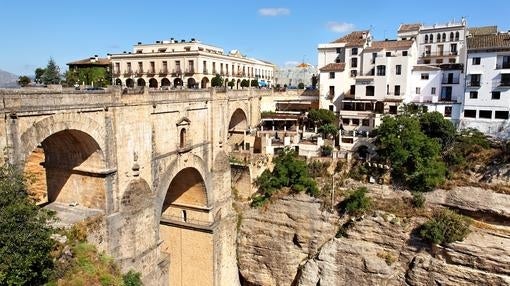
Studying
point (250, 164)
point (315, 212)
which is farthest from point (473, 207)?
point (250, 164)

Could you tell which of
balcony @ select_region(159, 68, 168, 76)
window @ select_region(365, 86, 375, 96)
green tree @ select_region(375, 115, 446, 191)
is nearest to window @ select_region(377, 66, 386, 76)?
window @ select_region(365, 86, 375, 96)

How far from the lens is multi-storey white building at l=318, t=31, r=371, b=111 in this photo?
37.7 metres

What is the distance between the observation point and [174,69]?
145ft

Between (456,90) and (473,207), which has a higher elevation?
(456,90)

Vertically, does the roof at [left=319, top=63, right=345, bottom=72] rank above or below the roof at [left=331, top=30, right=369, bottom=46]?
below

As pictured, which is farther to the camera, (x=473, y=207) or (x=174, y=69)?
(x=174, y=69)

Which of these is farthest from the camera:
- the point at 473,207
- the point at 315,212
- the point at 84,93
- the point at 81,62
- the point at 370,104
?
the point at 81,62

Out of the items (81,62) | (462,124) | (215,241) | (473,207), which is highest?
(81,62)

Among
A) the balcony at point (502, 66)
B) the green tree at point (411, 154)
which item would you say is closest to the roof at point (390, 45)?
the balcony at point (502, 66)

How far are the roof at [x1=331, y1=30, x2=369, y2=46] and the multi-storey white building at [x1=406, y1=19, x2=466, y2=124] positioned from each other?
5.76 meters

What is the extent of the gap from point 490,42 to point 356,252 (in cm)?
1947

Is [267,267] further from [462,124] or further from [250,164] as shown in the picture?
[462,124]

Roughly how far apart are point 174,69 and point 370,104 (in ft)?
71.2

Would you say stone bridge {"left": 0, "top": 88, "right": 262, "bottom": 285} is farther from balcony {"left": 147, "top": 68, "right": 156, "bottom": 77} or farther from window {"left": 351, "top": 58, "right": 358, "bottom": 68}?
balcony {"left": 147, "top": 68, "right": 156, "bottom": 77}
